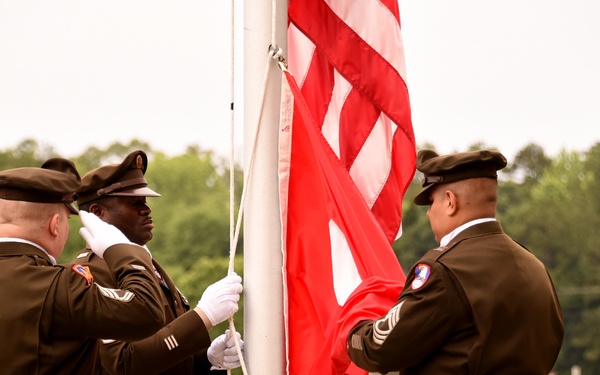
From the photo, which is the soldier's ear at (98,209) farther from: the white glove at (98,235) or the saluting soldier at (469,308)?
the saluting soldier at (469,308)

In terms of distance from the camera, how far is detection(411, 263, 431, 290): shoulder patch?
3984mm

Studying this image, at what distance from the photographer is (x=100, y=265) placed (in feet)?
16.2

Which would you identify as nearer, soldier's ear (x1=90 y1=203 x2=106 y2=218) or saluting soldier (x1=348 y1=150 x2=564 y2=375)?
saluting soldier (x1=348 y1=150 x2=564 y2=375)

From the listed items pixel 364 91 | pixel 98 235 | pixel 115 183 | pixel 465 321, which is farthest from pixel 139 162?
pixel 465 321

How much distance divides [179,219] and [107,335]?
66.2m

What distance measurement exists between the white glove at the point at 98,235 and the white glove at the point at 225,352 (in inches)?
22.3

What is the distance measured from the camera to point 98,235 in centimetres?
459

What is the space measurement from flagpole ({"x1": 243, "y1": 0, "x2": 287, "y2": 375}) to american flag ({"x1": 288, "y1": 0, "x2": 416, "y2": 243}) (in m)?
0.59

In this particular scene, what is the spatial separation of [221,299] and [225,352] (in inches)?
8.6

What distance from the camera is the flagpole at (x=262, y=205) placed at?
171 inches

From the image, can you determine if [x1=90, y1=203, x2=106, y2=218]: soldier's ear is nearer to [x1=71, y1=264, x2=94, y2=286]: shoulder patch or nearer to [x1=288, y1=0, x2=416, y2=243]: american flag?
[x1=288, y1=0, x2=416, y2=243]: american flag

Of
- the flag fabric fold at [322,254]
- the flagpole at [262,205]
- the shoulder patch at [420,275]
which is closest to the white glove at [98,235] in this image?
the flagpole at [262,205]

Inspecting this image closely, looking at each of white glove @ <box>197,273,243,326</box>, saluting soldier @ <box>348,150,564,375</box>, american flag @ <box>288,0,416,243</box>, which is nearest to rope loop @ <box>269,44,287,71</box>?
american flag @ <box>288,0,416,243</box>

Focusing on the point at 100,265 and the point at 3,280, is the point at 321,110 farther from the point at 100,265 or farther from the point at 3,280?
the point at 3,280
